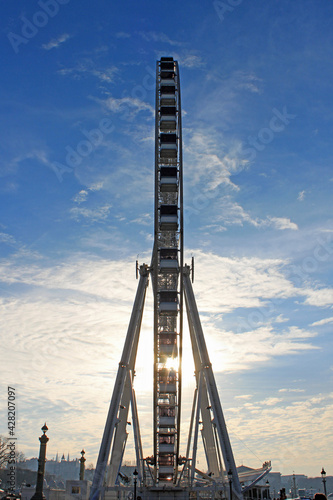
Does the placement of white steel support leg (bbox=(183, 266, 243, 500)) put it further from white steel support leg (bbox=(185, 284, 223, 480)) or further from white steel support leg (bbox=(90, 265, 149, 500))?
white steel support leg (bbox=(90, 265, 149, 500))

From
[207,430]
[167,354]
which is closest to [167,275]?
[167,354]

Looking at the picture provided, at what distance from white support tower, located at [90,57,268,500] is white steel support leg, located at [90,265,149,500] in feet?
0.23

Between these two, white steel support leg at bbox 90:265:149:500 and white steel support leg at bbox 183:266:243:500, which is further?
white steel support leg at bbox 183:266:243:500

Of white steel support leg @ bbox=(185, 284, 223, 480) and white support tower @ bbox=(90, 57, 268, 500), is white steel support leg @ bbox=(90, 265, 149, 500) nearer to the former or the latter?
white support tower @ bbox=(90, 57, 268, 500)

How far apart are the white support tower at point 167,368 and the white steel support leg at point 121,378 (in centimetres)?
7

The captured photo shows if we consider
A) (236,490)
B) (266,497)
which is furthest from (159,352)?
(266,497)

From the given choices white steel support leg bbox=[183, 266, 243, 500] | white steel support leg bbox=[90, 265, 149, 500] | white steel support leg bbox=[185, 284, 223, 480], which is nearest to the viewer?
white steel support leg bbox=[90, 265, 149, 500]

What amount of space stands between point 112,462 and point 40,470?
9012 mm

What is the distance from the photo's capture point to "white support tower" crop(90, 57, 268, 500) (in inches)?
1458

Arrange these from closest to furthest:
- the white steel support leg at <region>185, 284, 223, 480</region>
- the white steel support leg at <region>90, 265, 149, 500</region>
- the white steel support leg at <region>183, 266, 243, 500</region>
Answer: the white steel support leg at <region>90, 265, 149, 500</region>, the white steel support leg at <region>183, 266, 243, 500</region>, the white steel support leg at <region>185, 284, 223, 480</region>

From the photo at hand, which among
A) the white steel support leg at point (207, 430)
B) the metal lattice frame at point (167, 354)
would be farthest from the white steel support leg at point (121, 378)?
the white steel support leg at point (207, 430)

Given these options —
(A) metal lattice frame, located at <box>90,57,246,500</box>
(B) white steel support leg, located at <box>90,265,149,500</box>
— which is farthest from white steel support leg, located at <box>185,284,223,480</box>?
(B) white steel support leg, located at <box>90,265,149,500</box>

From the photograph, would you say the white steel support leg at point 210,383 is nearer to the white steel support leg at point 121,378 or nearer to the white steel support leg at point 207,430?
the white steel support leg at point 207,430

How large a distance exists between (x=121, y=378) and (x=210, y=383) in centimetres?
719
